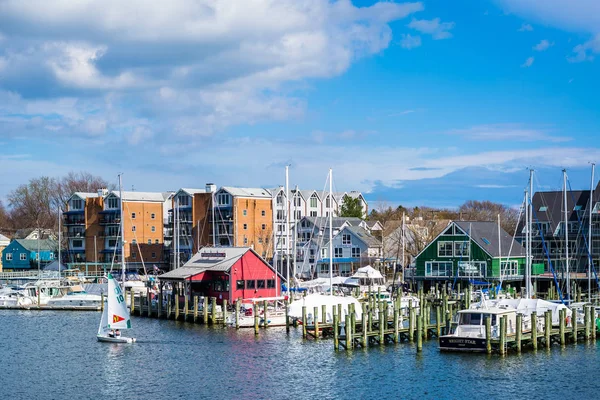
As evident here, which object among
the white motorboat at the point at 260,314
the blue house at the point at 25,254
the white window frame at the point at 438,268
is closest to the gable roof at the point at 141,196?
the blue house at the point at 25,254

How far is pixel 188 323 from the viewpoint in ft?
220

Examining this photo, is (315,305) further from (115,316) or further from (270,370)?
(115,316)

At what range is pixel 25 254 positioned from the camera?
133 m

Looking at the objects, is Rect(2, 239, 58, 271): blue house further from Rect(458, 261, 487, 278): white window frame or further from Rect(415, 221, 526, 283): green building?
Rect(458, 261, 487, 278): white window frame

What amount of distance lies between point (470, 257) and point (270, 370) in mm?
49955

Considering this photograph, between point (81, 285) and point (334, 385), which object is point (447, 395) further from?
point (81, 285)

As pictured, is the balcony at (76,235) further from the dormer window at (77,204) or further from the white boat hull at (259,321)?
the white boat hull at (259,321)

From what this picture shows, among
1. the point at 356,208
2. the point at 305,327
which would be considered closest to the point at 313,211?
the point at 356,208

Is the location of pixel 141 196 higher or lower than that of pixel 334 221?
higher

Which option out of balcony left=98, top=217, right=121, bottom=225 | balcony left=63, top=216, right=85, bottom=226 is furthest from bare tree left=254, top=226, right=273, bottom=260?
balcony left=63, top=216, right=85, bottom=226

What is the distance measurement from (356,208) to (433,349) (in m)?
96.9

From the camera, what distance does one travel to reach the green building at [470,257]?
9188cm

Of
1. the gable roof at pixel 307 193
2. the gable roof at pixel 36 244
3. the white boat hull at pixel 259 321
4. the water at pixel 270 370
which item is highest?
the gable roof at pixel 307 193

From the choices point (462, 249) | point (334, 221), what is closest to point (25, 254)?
point (334, 221)
